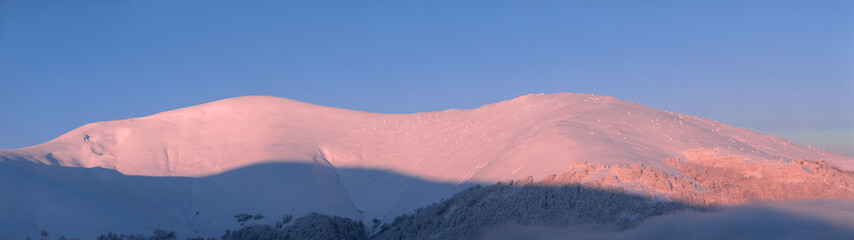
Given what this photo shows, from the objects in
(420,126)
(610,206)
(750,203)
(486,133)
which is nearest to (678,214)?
(610,206)

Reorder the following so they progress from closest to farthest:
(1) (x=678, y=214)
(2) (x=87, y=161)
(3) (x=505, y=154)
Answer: (1) (x=678, y=214) < (3) (x=505, y=154) < (2) (x=87, y=161)

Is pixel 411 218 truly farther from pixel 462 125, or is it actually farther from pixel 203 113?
pixel 203 113

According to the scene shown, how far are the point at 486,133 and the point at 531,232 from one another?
1060cm

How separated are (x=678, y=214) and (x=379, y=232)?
675 centimetres

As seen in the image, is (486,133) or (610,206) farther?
(486,133)

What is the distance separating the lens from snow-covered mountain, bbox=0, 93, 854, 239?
1324 centimetres

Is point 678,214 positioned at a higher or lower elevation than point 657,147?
lower

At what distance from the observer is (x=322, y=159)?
65.3 ft

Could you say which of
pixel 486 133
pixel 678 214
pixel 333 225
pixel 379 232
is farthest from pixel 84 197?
pixel 678 214

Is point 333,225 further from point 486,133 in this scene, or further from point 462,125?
point 462,125

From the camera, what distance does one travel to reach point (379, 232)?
42.0 ft

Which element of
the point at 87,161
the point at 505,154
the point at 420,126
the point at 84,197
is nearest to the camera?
the point at 84,197

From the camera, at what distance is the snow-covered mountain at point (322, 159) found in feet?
43.4

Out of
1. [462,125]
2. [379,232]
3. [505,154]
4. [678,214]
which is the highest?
[462,125]
